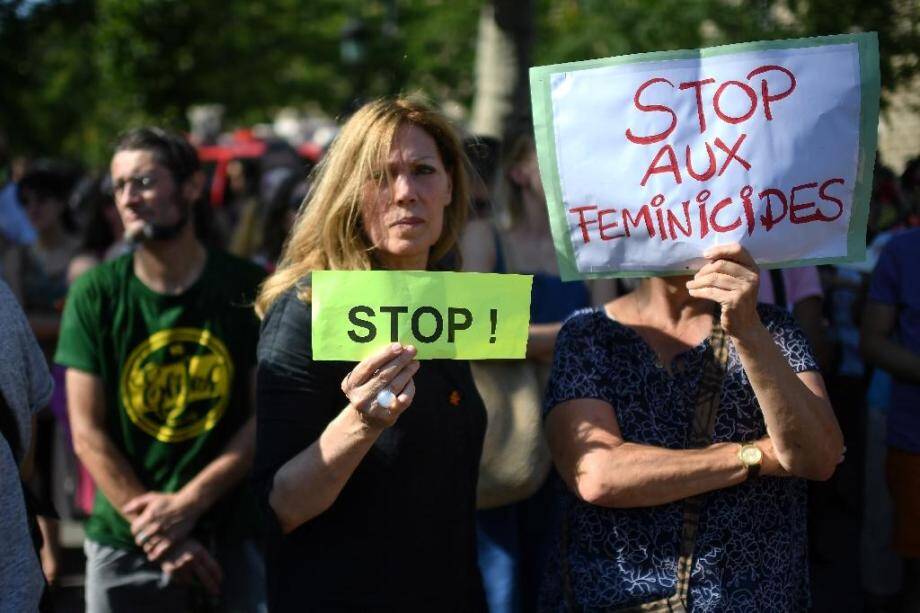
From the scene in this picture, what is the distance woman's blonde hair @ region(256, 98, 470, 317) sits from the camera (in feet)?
8.87

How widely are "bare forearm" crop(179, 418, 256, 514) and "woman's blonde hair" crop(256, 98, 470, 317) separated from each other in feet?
2.71

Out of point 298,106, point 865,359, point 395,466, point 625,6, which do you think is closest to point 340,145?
point 395,466

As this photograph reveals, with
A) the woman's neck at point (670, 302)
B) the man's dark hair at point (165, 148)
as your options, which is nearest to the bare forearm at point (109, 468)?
the man's dark hair at point (165, 148)

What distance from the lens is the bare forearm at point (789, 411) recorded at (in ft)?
7.89

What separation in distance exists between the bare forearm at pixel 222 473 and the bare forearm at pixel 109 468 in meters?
0.15

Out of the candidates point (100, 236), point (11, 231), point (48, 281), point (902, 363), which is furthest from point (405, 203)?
point (11, 231)

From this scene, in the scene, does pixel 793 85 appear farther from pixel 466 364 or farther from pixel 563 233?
pixel 466 364

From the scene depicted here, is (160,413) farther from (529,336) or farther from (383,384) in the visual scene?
(383,384)

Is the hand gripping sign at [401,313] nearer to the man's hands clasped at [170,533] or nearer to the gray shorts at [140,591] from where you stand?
the man's hands clasped at [170,533]

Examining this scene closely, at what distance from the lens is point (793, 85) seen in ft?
8.16

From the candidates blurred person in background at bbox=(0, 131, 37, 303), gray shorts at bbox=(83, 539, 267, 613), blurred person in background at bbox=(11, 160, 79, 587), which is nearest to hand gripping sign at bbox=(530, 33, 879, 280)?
gray shorts at bbox=(83, 539, 267, 613)

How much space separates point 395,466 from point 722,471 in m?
Result: 0.72

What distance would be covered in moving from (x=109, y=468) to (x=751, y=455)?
Answer: 193 centimetres

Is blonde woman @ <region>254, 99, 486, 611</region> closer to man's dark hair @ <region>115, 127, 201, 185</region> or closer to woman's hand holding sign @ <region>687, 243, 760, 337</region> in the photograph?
woman's hand holding sign @ <region>687, 243, 760, 337</region>
